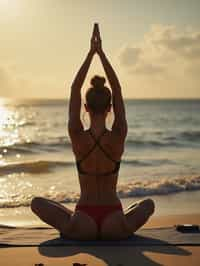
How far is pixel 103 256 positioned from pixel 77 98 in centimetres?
135

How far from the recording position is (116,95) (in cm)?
561

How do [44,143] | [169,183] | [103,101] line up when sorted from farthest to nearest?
[44,143]
[169,183]
[103,101]

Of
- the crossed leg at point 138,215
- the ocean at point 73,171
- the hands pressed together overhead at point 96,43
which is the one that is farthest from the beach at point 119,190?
the hands pressed together overhead at point 96,43

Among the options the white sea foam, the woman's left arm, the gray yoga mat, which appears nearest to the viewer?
the woman's left arm

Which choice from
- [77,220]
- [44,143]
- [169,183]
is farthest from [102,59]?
[44,143]

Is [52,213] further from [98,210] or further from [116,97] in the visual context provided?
[116,97]

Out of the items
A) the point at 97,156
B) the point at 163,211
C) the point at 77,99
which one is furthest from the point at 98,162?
the point at 163,211

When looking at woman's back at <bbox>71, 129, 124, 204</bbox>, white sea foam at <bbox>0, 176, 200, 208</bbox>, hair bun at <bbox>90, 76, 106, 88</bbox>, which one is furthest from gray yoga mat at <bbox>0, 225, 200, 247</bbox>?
white sea foam at <bbox>0, 176, 200, 208</bbox>

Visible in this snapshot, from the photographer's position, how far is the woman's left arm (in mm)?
5578

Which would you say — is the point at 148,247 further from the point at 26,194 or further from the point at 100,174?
the point at 26,194

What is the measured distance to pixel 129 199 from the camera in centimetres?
1031

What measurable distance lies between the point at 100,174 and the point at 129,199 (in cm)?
464

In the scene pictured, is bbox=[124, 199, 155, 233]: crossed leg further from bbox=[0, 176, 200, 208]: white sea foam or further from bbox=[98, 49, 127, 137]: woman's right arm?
bbox=[0, 176, 200, 208]: white sea foam

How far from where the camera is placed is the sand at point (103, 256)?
5.19 meters
